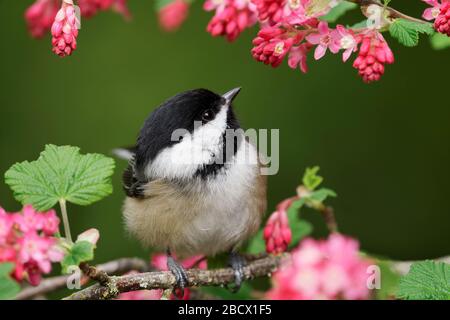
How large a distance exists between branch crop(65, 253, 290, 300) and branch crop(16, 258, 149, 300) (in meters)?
0.25

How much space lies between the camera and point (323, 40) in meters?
1.44

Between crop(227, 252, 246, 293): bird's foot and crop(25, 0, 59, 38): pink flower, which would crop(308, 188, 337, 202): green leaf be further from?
crop(25, 0, 59, 38): pink flower

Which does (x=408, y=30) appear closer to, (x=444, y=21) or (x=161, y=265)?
(x=444, y=21)

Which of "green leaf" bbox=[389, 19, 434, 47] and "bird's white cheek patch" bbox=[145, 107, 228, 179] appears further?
"bird's white cheek patch" bbox=[145, 107, 228, 179]

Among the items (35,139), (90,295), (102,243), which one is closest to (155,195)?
(90,295)

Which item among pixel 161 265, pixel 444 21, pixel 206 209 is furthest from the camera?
pixel 161 265

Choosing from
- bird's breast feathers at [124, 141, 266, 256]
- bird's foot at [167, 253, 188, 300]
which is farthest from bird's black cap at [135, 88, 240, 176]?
bird's foot at [167, 253, 188, 300]

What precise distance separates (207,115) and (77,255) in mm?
880

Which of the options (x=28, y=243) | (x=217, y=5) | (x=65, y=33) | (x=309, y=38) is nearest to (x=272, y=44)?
(x=309, y=38)

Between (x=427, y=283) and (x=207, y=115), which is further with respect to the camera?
(x=207, y=115)

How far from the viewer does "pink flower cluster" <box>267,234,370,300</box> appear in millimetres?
1080

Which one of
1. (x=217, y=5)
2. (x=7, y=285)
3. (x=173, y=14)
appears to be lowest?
(x=7, y=285)
